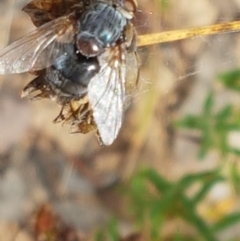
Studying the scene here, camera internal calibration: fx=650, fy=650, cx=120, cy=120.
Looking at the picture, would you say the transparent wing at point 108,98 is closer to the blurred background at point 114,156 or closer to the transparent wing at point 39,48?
the transparent wing at point 39,48

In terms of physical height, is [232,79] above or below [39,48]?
below

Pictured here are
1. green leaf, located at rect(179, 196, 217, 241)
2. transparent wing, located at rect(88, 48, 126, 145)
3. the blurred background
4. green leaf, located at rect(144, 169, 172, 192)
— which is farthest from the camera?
the blurred background

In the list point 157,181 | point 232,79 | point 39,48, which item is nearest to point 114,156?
point 157,181

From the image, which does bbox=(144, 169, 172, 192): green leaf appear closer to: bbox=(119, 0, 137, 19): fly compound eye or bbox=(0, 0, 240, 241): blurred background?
bbox=(0, 0, 240, 241): blurred background

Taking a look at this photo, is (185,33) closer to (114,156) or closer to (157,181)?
(157,181)

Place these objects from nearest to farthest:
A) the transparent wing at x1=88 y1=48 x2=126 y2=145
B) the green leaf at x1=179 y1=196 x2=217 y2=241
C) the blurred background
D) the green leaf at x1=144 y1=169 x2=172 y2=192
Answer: the transparent wing at x1=88 y1=48 x2=126 y2=145 < the green leaf at x1=179 y1=196 x2=217 y2=241 < the green leaf at x1=144 y1=169 x2=172 y2=192 < the blurred background

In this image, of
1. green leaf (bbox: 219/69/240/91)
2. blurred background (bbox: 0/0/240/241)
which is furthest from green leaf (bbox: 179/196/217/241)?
green leaf (bbox: 219/69/240/91)

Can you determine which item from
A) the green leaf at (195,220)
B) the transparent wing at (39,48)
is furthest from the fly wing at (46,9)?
the green leaf at (195,220)
